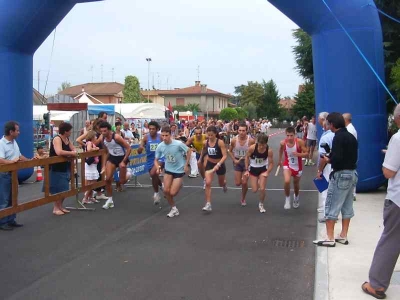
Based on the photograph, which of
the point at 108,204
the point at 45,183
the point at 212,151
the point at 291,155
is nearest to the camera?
the point at 45,183

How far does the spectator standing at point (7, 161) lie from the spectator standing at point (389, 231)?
5643 mm

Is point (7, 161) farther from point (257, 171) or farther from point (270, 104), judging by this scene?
point (270, 104)

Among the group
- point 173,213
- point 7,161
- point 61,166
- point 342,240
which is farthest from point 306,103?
point 7,161

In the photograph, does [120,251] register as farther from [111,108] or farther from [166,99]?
[166,99]

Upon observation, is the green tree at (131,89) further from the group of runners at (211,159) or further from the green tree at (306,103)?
the group of runners at (211,159)

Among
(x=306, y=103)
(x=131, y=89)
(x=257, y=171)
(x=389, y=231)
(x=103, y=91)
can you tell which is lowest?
(x=389, y=231)

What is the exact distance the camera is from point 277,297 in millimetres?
4855

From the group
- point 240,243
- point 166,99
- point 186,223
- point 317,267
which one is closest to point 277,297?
Result: point 317,267

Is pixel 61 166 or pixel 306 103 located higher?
pixel 306 103

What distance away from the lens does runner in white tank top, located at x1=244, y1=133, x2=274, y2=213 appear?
9.34 meters

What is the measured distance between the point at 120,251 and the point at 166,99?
91.3 m

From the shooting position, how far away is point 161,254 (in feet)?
21.1

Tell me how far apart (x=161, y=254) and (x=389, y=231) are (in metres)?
3.03

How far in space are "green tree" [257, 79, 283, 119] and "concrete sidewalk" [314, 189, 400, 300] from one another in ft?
256
